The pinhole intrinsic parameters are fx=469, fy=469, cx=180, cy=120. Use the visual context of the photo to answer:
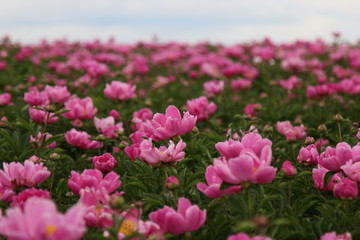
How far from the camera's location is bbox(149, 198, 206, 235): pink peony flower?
6.63 feet

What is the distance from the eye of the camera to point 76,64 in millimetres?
8383

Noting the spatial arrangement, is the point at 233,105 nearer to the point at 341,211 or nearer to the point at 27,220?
the point at 341,211

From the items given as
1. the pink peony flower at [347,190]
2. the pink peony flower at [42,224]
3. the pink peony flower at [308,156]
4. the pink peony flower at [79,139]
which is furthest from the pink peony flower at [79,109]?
the pink peony flower at [42,224]

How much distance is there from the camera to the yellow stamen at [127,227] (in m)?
2.06

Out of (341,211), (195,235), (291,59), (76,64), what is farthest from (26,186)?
(291,59)

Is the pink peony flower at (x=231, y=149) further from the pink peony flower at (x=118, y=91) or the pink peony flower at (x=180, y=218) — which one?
the pink peony flower at (x=118, y=91)

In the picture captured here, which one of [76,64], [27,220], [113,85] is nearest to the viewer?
[27,220]

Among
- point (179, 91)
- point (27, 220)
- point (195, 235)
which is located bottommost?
point (179, 91)

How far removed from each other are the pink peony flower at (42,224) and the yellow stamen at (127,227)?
558mm

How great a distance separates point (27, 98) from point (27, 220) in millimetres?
3018

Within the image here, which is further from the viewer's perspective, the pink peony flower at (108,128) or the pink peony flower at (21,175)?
the pink peony flower at (108,128)

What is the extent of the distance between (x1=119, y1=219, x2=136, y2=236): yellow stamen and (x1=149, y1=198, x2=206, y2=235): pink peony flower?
0.09m

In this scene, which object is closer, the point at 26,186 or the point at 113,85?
the point at 26,186

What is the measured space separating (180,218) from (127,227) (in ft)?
0.82
